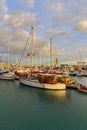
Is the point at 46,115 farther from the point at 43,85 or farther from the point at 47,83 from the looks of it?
the point at 43,85

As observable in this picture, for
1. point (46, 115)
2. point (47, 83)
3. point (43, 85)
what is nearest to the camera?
point (46, 115)

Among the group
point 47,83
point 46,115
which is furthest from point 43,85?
point 46,115

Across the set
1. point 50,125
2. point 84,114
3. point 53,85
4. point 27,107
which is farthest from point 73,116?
point 53,85

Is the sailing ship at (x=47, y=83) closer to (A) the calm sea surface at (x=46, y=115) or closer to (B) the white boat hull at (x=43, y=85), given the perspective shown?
(B) the white boat hull at (x=43, y=85)

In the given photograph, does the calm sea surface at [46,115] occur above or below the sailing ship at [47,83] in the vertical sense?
below

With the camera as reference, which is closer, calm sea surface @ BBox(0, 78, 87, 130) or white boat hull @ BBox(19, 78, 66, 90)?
calm sea surface @ BBox(0, 78, 87, 130)

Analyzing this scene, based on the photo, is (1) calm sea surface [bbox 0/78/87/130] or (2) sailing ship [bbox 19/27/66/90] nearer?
(1) calm sea surface [bbox 0/78/87/130]

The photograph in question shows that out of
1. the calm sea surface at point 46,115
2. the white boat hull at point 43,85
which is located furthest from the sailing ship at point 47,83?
the calm sea surface at point 46,115

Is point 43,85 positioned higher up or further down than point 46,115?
higher up

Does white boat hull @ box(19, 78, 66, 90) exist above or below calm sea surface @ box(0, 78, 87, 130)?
above

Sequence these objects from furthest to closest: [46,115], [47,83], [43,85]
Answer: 1. [43,85]
2. [47,83]
3. [46,115]

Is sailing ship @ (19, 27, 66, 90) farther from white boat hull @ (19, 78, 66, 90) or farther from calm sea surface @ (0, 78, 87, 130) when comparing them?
calm sea surface @ (0, 78, 87, 130)

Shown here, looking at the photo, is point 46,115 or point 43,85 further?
point 43,85

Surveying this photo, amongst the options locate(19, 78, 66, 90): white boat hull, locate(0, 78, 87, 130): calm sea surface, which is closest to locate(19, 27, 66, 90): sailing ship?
locate(19, 78, 66, 90): white boat hull
